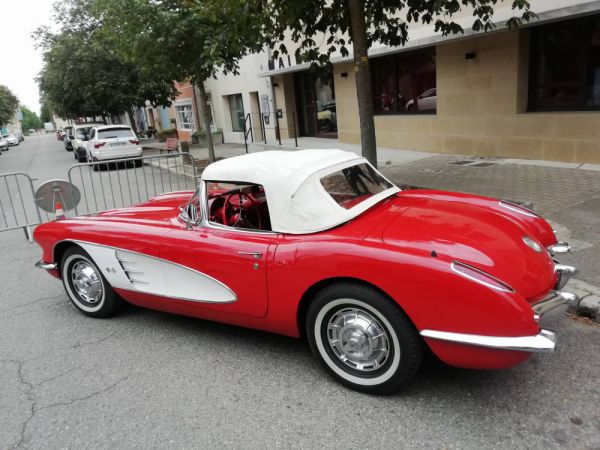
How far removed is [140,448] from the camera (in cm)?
262

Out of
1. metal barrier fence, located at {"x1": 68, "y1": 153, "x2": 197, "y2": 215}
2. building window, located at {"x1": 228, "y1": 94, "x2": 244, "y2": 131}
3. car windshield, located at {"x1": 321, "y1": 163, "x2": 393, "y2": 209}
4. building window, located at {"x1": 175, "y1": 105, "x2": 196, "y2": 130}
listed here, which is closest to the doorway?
building window, located at {"x1": 228, "y1": 94, "x2": 244, "y2": 131}

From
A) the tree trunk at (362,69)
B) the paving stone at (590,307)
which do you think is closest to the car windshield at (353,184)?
the paving stone at (590,307)

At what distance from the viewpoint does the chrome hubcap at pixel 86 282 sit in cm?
429

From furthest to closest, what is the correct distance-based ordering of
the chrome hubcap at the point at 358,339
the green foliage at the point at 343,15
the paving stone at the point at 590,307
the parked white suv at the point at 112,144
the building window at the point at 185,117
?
the building window at the point at 185,117, the parked white suv at the point at 112,144, the green foliage at the point at 343,15, the paving stone at the point at 590,307, the chrome hubcap at the point at 358,339

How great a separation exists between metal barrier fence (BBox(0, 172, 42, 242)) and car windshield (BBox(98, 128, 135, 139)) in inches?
Answer: 133

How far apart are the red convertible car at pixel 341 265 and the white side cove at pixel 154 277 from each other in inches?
0.4

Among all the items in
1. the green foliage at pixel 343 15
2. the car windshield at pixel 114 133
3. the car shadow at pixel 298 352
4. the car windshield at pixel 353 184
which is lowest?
the car shadow at pixel 298 352

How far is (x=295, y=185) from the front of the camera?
327cm

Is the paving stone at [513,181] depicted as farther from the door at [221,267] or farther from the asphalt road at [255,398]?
the door at [221,267]

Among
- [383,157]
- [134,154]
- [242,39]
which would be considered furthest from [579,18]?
[134,154]

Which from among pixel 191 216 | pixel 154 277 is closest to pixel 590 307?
pixel 191 216

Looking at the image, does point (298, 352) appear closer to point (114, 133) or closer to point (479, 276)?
point (479, 276)

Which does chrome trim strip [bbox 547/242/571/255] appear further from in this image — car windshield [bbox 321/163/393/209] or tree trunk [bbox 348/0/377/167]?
tree trunk [bbox 348/0/377/167]

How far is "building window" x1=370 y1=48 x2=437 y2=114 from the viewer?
12.1 metres
